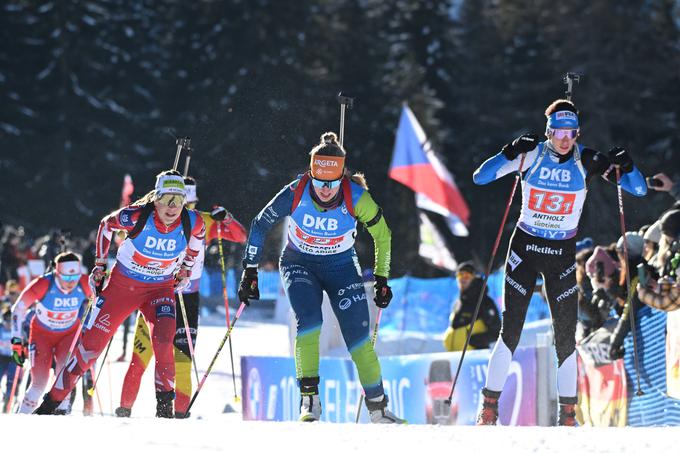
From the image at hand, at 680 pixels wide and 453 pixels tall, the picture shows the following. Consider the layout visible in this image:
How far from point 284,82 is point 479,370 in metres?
26.0

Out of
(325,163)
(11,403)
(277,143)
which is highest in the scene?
(277,143)

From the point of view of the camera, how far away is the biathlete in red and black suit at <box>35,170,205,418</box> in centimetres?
786

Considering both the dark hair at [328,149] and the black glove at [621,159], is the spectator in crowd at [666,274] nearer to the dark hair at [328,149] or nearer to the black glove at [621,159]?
the black glove at [621,159]

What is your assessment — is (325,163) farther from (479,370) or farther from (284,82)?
(284,82)

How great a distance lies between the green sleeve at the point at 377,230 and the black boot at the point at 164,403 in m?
2.06

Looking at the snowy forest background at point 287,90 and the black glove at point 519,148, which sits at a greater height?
the snowy forest background at point 287,90

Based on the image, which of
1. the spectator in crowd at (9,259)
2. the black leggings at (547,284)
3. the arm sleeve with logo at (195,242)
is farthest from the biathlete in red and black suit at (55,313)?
the spectator in crowd at (9,259)

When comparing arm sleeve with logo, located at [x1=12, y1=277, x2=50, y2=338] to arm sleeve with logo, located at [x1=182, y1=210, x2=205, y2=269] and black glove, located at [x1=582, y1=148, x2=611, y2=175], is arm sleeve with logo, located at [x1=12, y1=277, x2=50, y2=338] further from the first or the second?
black glove, located at [x1=582, y1=148, x2=611, y2=175]

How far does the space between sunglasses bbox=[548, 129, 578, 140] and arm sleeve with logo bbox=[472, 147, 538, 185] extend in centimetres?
15

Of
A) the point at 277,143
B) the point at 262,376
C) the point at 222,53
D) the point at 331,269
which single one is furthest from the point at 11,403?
the point at 222,53

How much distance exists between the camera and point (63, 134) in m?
40.0

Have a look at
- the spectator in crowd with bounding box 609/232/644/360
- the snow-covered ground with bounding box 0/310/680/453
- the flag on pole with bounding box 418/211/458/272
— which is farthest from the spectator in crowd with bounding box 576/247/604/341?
the flag on pole with bounding box 418/211/458/272

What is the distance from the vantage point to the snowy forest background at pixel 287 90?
37.2 metres

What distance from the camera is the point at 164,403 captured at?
27.5 ft
